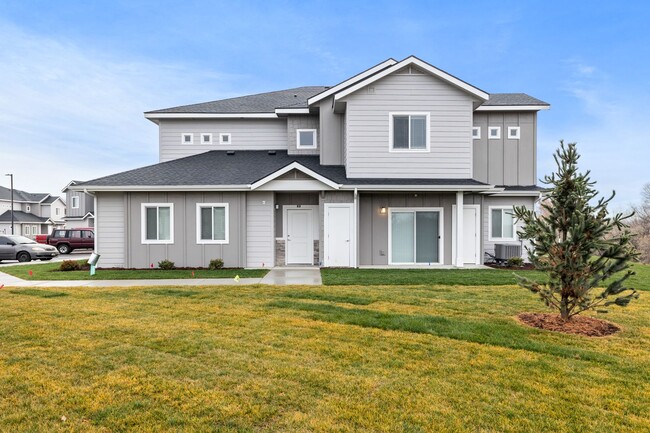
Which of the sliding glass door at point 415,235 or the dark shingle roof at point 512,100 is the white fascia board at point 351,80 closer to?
the dark shingle roof at point 512,100

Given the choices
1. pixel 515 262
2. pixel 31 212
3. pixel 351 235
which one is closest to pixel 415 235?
pixel 351 235

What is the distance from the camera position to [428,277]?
10.5 meters

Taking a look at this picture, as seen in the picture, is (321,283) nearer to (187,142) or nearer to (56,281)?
(56,281)

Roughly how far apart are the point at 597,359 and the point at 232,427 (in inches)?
168

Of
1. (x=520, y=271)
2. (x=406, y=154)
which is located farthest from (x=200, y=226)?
(x=520, y=271)

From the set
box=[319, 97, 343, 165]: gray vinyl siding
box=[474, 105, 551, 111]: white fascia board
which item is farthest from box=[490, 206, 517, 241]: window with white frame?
box=[319, 97, 343, 165]: gray vinyl siding

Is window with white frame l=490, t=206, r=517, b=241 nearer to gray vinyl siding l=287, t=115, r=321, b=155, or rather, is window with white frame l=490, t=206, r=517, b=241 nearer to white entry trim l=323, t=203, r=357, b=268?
white entry trim l=323, t=203, r=357, b=268

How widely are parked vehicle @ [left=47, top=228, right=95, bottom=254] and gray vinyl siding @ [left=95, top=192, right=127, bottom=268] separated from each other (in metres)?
11.9

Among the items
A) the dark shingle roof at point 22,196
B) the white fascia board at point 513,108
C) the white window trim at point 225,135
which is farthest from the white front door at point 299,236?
the dark shingle roof at point 22,196

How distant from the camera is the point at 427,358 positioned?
4.36m

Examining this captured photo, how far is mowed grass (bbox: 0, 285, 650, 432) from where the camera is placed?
3.03m

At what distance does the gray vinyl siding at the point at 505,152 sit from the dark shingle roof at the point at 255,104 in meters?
7.81

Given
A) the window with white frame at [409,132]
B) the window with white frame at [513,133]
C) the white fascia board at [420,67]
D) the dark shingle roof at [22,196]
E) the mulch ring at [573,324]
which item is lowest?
the mulch ring at [573,324]

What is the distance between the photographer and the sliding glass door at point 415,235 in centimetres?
1334
